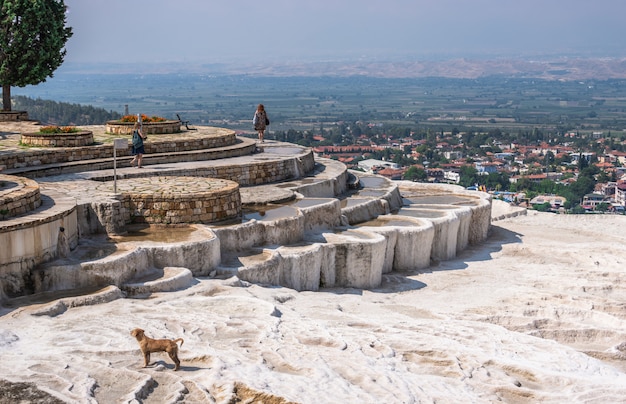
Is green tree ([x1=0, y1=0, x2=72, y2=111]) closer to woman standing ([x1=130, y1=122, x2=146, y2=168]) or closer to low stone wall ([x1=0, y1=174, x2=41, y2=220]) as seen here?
woman standing ([x1=130, y1=122, x2=146, y2=168])

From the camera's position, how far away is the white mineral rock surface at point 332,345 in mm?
12719

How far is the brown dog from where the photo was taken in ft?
42.5

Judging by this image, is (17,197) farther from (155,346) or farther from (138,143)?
(138,143)

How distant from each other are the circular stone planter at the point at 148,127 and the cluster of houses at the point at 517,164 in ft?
95.7

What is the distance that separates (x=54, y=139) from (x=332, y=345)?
1304 centimetres

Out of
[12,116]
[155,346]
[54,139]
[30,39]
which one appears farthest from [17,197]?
[12,116]

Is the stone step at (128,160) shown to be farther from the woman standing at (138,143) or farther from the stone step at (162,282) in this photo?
the stone step at (162,282)

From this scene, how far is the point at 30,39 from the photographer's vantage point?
32.9 m

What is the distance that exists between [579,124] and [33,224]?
139m

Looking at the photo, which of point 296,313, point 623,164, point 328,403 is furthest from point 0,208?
point 623,164

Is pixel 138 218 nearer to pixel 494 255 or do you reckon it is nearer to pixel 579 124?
pixel 494 255

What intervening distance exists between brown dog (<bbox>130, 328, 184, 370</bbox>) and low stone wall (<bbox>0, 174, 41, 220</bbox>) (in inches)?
192

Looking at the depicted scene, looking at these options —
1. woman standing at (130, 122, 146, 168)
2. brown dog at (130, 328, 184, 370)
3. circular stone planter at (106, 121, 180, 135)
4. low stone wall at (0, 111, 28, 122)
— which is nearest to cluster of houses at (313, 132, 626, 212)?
low stone wall at (0, 111, 28, 122)

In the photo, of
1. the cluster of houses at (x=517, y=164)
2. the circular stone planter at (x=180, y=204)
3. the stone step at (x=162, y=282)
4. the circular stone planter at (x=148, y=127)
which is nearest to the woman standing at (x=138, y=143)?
the circular stone planter at (x=180, y=204)
